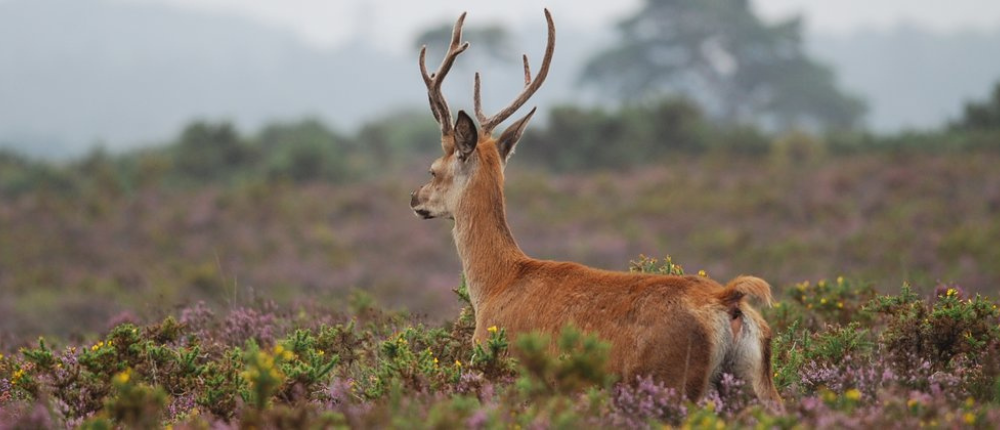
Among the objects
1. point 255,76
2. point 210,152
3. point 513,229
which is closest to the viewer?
point 513,229

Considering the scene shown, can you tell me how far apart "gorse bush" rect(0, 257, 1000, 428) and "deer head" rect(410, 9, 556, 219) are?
2.62 ft

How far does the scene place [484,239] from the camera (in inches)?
264

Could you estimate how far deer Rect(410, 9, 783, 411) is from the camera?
5.01m

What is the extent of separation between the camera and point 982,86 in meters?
145

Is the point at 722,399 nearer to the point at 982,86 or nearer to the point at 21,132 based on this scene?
the point at 21,132

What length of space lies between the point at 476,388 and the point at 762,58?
2119 inches

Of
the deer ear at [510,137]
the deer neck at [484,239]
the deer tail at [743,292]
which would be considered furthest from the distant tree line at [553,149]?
the deer tail at [743,292]

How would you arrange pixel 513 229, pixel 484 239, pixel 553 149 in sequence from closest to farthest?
pixel 484 239 < pixel 513 229 < pixel 553 149

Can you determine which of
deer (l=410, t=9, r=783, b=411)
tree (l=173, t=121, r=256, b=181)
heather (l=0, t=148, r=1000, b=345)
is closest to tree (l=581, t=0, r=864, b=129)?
heather (l=0, t=148, r=1000, b=345)

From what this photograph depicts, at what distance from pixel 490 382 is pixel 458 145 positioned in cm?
192

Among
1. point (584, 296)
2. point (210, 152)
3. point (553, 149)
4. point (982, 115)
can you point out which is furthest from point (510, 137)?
point (982, 115)

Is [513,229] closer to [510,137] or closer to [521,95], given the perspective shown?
[510,137]

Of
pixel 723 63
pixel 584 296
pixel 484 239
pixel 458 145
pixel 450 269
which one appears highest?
pixel 723 63

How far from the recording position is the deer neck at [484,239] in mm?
6613
